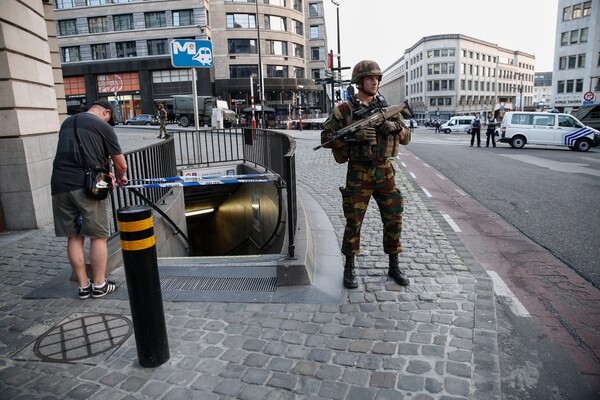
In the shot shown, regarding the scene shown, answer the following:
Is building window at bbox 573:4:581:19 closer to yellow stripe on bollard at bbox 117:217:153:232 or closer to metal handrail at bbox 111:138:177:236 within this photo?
metal handrail at bbox 111:138:177:236

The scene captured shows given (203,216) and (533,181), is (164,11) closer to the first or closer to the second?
(203,216)

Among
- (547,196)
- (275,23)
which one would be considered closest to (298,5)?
(275,23)

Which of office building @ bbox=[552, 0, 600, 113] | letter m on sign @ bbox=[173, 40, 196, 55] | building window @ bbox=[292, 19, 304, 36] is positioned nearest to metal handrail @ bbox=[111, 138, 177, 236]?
letter m on sign @ bbox=[173, 40, 196, 55]

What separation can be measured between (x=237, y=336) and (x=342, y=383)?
38.5 inches

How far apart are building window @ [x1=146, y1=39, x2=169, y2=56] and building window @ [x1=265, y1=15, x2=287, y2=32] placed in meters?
13.6

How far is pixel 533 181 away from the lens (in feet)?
34.8

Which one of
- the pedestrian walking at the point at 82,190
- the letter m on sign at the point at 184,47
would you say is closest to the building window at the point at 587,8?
the letter m on sign at the point at 184,47

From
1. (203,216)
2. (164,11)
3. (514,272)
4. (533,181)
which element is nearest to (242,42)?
(164,11)

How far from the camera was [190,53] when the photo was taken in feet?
34.7

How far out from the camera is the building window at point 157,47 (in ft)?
164

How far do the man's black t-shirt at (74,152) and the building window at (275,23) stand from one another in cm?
5617

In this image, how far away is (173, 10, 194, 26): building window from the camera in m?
49.5

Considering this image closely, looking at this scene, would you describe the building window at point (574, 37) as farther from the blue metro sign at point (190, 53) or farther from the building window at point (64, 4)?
the building window at point (64, 4)

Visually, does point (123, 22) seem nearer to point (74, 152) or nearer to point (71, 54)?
point (71, 54)
